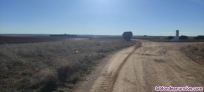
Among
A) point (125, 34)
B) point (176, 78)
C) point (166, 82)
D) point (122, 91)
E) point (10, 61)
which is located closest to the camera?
point (122, 91)

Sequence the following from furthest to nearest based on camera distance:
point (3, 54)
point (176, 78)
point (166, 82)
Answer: point (3, 54) < point (176, 78) < point (166, 82)

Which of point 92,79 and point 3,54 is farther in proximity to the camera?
point 3,54

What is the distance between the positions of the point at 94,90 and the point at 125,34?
6600 cm

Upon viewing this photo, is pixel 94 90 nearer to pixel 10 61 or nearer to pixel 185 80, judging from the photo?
pixel 185 80

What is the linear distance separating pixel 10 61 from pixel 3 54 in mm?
2028

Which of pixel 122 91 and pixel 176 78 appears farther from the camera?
pixel 176 78

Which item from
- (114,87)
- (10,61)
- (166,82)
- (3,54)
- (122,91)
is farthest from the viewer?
(3,54)

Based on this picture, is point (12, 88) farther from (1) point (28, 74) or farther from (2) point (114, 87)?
(2) point (114, 87)

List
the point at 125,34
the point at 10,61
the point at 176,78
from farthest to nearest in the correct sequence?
the point at 125,34 < the point at 10,61 < the point at 176,78

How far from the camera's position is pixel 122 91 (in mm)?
8734

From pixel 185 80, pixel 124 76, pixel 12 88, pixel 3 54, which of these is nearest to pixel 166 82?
pixel 185 80

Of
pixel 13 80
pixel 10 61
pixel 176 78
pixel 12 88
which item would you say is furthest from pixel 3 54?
pixel 176 78

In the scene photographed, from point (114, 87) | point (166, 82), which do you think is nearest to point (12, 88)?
point (114, 87)

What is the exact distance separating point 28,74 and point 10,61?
124 inches
